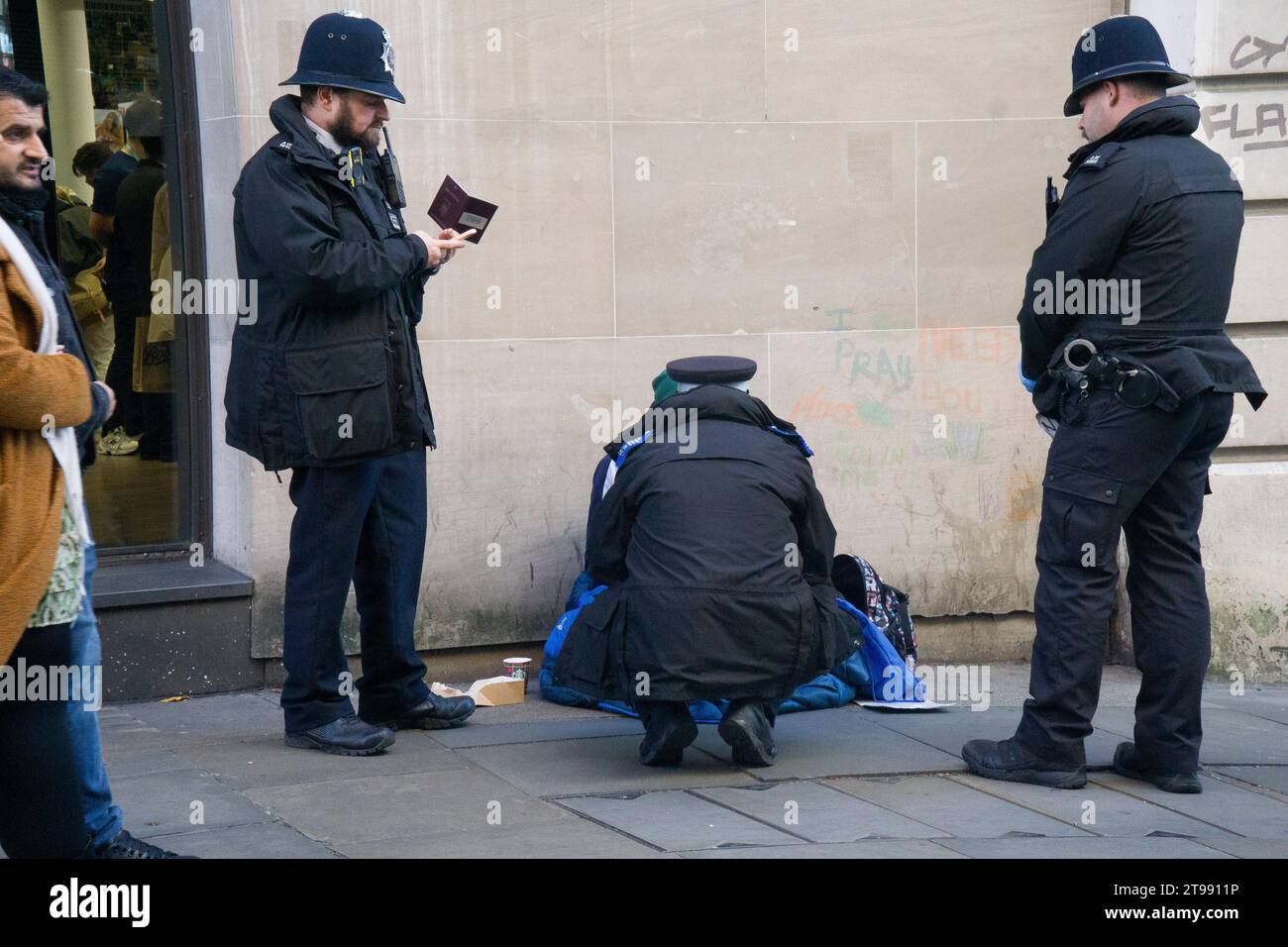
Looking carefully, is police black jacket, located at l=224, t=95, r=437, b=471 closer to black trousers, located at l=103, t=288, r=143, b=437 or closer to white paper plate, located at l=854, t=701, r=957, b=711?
black trousers, located at l=103, t=288, r=143, b=437

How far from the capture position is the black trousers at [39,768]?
3248 millimetres

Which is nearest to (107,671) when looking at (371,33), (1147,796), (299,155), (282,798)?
(282,798)

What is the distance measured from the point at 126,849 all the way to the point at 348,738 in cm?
139

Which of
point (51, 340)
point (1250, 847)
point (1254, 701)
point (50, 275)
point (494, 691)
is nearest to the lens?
point (51, 340)

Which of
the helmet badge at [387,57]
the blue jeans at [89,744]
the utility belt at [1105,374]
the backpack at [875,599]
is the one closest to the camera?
the blue jeans at [89,744]

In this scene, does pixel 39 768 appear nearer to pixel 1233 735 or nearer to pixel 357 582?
pixel 357 582

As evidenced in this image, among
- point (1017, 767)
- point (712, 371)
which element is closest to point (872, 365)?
point (712, 371)

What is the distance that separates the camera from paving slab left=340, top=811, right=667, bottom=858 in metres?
3.95

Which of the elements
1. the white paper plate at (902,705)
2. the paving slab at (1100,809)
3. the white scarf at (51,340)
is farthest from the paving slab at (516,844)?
the white paper plate at (902,705)

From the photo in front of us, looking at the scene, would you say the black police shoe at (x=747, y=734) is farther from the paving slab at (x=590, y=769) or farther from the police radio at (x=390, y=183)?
the police radio at (x=390, y=183)

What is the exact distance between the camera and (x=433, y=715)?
17.4 feet

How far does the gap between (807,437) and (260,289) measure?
97.5 inches

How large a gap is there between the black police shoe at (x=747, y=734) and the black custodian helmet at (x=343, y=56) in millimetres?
2111

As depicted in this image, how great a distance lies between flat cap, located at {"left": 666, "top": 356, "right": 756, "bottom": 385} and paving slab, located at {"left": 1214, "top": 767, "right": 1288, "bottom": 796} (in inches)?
77.0
